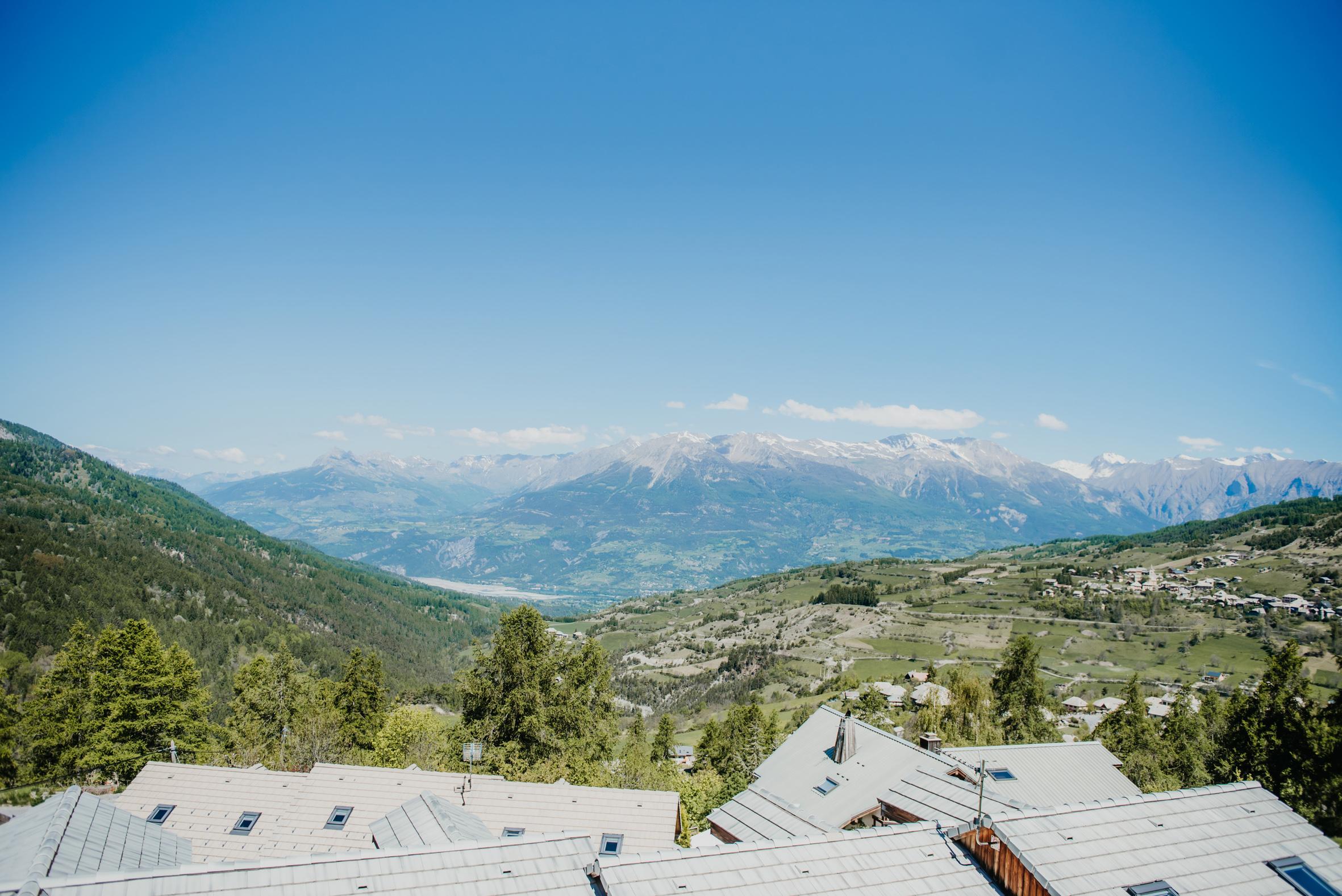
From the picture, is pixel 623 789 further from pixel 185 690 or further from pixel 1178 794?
pixel 185 690

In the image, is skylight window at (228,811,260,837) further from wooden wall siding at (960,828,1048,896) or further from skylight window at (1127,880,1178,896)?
skylight window at (1127,880,1178,896)

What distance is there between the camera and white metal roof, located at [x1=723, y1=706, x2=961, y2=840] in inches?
1148

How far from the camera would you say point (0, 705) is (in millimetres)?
41062

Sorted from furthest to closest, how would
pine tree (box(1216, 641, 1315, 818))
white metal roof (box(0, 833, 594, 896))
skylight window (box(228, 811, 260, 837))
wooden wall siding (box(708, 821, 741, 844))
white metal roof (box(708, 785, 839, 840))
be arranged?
pine tree (box(1216, 641, 1315, 818)), wooden wall siding (box(708, 821, 741, 844)), white metal roof (box(708, 785, 839, 840)), skylight window (box(228, 811, 260, 837)), white metal roof (box(0, 833, 594, 896))

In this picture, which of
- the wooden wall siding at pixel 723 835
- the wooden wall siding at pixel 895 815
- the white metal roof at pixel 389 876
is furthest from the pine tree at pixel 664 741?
the white metal roof at pixel 389 876

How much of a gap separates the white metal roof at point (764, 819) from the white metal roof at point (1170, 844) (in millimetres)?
15417

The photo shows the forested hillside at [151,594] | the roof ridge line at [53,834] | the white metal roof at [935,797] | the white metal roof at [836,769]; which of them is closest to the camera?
the roof ridge line at [53,834]

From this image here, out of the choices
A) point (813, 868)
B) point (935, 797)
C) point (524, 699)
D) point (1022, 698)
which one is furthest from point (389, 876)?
point (1022, 698)

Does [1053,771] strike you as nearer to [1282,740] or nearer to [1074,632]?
[1282,740]

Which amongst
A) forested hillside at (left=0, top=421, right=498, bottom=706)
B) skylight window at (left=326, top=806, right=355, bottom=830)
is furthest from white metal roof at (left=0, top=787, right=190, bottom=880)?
forested hillside at (left=0, top=421, right=498, bottom=706)

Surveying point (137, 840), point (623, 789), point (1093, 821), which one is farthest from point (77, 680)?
point (1093, 821)

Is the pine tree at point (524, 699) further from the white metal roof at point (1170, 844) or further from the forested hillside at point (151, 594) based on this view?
the forested hillside at point (151, 594)

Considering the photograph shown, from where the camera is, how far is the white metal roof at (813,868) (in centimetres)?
1296

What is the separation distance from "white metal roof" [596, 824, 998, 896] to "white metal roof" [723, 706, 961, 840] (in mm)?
15626
